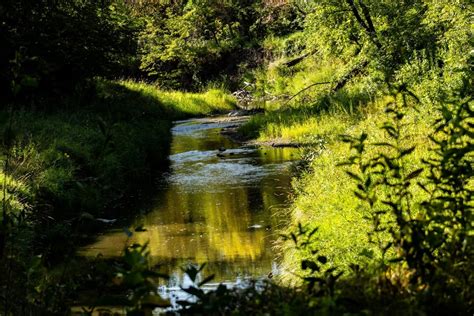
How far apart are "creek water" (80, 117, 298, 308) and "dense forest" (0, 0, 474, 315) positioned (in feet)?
1.07

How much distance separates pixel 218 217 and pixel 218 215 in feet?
0.29

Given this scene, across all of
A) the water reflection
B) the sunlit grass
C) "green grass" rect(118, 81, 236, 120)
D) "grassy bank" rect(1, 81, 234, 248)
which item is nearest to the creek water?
the water reflection

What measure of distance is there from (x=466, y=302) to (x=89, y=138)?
9896 millimetres

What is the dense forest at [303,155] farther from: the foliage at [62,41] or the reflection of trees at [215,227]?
the reflection of trees at [215,227]

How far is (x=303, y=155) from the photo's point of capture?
487 inches

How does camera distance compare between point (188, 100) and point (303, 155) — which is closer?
point (303, 155)

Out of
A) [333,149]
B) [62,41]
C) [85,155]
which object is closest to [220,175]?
[333,149]

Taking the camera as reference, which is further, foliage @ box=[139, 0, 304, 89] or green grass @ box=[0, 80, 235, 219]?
foliage @ box=[139, 0, 304, 89]

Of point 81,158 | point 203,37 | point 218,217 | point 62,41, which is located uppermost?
point 203,37

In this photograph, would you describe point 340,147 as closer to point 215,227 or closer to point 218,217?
point 218,217

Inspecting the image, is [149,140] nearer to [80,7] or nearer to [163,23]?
[80,7]

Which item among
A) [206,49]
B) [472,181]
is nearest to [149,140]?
[472,181]

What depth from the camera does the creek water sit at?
703 cm

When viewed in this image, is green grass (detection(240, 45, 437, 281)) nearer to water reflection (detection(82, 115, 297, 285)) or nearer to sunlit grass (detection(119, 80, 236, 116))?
water reflection (detection(82, 115, 297, 285))
